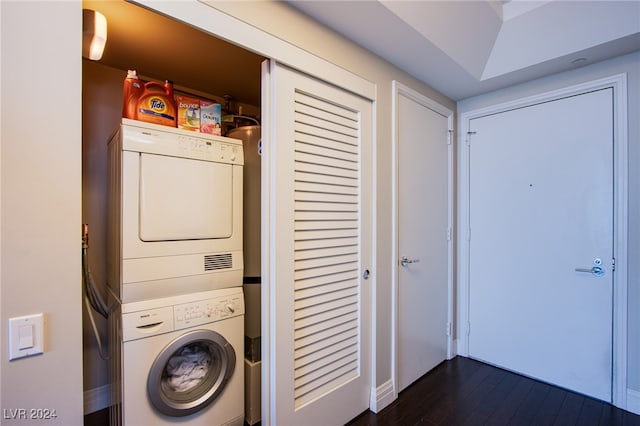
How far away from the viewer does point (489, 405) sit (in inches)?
80.0

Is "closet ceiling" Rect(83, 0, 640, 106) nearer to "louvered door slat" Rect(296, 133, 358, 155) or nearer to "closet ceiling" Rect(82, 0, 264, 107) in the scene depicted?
"closet ceiling" Rect(82, 0, 264, 107)

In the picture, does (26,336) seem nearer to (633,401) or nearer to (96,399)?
(96,399)

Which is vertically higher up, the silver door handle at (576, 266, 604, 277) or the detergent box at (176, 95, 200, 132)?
the detergent box at (176, 95, 200, 132)

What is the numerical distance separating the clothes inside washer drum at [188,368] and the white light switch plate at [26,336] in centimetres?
68

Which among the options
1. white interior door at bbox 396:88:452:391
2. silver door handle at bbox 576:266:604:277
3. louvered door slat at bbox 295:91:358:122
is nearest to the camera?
louvered door slat at bbox 295:91:358:122

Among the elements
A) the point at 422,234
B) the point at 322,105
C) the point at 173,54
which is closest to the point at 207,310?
the point at 322,105

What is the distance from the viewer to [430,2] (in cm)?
167

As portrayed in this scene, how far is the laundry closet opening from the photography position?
1.73 m

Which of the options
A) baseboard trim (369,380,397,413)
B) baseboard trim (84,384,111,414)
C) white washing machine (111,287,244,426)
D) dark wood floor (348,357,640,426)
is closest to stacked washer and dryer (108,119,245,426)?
white washing machine (111,287,244,426)

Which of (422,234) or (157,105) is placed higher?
(157,105)

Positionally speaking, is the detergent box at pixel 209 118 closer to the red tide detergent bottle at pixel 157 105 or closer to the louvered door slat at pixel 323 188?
the red tide detergent bottle at pixel 157 105

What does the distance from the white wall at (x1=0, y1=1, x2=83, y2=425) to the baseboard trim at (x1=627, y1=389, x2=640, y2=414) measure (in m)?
3.03

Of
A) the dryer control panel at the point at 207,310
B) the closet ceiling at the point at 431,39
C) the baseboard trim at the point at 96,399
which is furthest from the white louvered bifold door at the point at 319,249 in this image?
the baseboard trim at the point at 96,399

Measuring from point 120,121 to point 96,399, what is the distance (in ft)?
5.99
